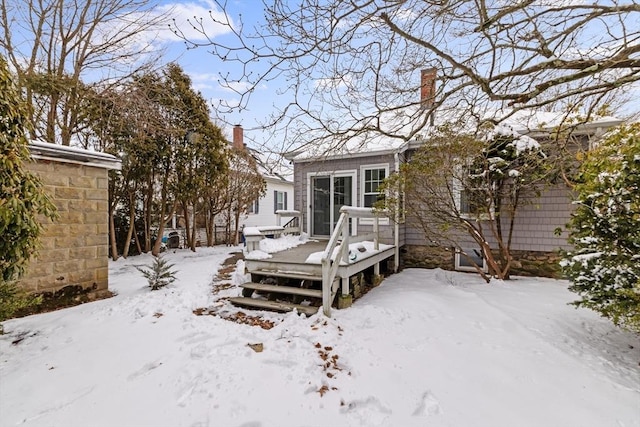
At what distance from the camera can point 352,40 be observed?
4.10m

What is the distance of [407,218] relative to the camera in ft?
26.7

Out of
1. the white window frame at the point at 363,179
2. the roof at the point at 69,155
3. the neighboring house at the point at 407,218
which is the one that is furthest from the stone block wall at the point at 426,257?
the roof at the point at 69,155

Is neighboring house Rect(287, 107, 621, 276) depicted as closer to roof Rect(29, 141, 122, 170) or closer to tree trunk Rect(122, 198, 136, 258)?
roof Rect(29, 141, 122, 170)

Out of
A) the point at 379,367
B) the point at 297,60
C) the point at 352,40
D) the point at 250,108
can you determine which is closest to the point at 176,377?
the point at 379,367

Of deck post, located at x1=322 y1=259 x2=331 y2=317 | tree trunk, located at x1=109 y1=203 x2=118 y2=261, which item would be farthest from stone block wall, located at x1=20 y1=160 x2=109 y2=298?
tree trunk, located at x1=109 y1=203 x2=118 y2=261

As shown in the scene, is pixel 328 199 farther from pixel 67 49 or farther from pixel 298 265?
pixel 67 49

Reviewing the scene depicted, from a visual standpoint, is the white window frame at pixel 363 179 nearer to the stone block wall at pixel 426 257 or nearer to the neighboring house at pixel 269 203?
the stone block wall at pixel 426 257

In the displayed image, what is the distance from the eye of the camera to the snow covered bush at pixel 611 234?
11.1 feet

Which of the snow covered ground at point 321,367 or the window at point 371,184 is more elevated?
the window at point 371,184

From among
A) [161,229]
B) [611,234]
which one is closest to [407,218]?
[611,234]

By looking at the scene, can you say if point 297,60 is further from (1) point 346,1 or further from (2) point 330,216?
(2) point 330,216

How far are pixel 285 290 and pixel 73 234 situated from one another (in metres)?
3.46

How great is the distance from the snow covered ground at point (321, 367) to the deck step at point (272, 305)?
0.22m

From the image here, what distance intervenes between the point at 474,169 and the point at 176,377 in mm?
6569
